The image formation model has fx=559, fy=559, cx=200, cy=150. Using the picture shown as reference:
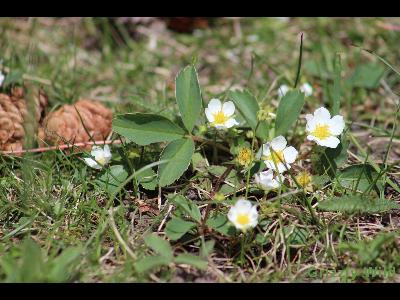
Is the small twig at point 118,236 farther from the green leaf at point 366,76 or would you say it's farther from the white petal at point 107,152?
the green leaf at point 366,76

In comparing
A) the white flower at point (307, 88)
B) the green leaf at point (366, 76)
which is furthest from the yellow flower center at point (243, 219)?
the green leaf at point (366, 76)

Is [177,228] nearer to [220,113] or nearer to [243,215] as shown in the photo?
[243,215]

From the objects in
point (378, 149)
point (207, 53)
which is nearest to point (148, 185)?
point (378, 149)

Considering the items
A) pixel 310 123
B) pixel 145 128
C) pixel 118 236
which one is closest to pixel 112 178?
pixel 145 128

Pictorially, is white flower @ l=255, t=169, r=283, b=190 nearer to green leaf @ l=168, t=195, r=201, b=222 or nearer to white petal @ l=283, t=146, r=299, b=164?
white petal @ l=283, t=146, r=299, b=164

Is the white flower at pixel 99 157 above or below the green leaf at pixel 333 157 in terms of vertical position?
below
